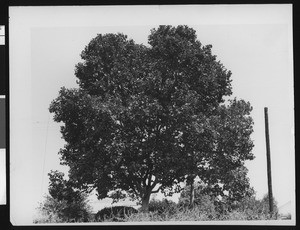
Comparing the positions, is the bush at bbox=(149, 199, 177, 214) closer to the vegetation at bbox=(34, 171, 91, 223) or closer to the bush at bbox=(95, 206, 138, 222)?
the bush at bbox=(95, 206, 138, 222)

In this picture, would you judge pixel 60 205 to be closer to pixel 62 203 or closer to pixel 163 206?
→ pixel 62 203

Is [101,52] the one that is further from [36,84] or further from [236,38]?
[236,38]

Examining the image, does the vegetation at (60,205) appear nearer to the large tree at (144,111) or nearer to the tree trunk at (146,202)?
the large tree at (144,111)

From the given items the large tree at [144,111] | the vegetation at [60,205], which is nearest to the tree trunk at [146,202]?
the large tree at [144,111]

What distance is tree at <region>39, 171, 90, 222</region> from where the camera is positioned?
21.4ft

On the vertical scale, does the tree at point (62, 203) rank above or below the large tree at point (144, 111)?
below

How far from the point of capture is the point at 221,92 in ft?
21.5

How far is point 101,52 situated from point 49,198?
1.58 m

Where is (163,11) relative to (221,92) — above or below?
above

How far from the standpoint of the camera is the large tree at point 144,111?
21.3ft

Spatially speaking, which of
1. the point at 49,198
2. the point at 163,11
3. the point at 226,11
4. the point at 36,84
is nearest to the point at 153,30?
the point at 163,11

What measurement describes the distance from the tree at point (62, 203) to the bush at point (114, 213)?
14cm

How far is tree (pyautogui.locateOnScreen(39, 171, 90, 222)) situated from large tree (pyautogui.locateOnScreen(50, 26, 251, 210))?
→ 0.14m

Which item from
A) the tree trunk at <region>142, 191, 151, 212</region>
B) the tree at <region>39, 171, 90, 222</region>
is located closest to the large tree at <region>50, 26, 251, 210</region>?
the tree trunk at <region>142, 191, 151, 212</region>
